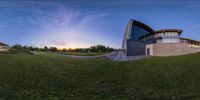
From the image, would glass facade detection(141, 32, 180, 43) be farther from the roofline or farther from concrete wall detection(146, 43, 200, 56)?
concrete wall detection(146, 43, 200, 56)

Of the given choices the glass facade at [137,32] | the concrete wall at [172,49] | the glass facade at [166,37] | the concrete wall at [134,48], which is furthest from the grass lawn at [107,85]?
the glass facade at [137,32]

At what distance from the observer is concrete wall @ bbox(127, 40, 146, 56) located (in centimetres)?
6243

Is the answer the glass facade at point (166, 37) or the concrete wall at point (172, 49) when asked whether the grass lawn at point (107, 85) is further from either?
the glass facade at point (166, 37)

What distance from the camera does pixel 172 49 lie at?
1993 inches

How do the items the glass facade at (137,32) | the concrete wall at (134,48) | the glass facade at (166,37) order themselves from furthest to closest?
the glass facade at (137,32), the glass facade at (166,37), the concrete wall at (134,48)

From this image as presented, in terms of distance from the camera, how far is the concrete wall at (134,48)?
6243 centimetres

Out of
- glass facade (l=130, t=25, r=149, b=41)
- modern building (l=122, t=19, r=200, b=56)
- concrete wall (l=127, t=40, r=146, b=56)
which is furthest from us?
glass facade (l=130, t=25, r=149, b=41)

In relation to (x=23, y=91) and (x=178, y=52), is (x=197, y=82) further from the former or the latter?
(x=178, y=52)

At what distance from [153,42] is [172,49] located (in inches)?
826

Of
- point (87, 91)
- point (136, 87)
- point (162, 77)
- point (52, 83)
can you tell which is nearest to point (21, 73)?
point (52, 83)

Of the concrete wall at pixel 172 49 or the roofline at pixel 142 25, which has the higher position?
the roofline at pixel 142 25

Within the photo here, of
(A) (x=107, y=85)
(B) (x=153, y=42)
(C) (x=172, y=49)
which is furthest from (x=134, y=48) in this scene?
(A) (x=107, y=85)

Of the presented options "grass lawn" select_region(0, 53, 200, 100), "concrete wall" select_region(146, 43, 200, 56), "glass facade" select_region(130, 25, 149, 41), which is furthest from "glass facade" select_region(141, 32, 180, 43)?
"grass lawn" select_region(0, 53, 200, 100)

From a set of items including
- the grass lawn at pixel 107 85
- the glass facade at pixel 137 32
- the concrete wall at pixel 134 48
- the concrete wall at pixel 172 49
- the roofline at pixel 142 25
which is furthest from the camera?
the roofline at pixel 142 25
